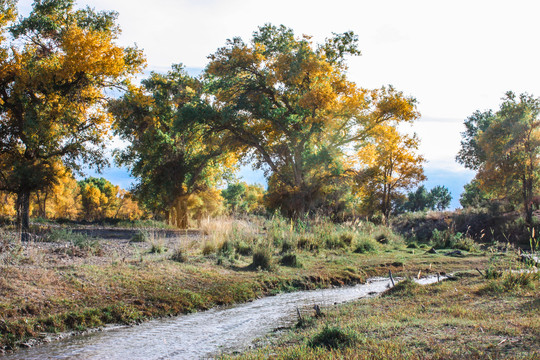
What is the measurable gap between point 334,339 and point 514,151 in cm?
3085

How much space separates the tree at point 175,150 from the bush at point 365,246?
38.6 ft

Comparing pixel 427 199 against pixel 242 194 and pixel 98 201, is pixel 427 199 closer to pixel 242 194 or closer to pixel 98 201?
pixel 242 194

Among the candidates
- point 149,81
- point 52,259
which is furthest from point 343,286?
point 149,81

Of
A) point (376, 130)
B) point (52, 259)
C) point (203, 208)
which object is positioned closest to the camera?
point (52, 259)

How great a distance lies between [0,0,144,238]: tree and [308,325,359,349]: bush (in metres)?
16.5

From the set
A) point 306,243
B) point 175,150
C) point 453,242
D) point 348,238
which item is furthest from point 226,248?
point 175,150

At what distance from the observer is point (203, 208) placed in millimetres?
36344

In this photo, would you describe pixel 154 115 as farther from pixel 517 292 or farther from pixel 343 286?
pixel 517 292

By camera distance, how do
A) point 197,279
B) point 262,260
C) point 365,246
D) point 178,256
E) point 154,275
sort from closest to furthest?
1. point 154,275
2. point 197,279
3. point 178,256
4. point 262,260
5. point 365,246

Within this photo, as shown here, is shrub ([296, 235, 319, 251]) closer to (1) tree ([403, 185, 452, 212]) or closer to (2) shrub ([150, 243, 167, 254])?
(2) shrub ([150, 243, 167, 254])

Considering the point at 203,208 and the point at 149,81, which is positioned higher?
the point at 149,81

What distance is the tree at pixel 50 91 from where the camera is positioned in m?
19.1

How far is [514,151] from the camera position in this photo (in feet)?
101

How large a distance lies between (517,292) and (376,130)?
18841 millimetres
